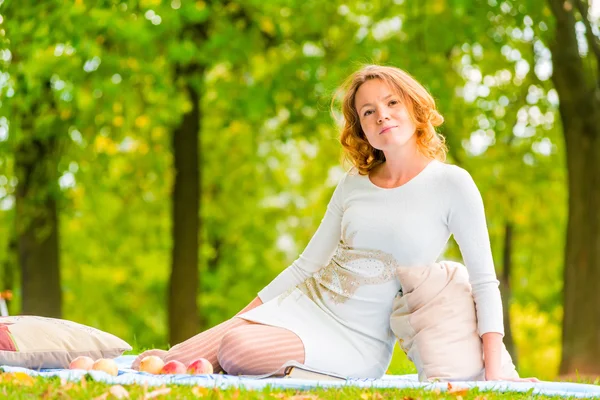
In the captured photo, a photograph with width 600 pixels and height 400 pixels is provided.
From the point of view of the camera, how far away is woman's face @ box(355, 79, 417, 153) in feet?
13.8

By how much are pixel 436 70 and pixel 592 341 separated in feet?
11.2

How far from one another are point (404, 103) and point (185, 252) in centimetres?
720

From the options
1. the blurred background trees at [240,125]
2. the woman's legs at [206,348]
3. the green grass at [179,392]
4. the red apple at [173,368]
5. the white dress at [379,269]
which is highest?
the blurred background trees at [240,125]

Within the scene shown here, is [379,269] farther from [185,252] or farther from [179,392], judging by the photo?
[185,252]

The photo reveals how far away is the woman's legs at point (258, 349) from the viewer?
3975 mm

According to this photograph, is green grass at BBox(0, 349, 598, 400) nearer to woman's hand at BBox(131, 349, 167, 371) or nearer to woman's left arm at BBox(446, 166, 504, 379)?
woman's left arm at BBox(446, 166, 504, 379)

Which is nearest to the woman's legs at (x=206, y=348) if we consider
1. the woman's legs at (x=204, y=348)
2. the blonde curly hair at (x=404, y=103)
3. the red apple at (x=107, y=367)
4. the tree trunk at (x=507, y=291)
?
the woman's legs at (x=204, y=348)

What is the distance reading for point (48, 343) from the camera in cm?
421

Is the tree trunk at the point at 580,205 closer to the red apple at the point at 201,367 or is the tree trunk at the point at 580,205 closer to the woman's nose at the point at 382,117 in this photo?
the woman's nose at the point at 382,117

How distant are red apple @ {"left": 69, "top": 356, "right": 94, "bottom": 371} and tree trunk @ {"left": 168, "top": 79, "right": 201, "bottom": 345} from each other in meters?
6.78

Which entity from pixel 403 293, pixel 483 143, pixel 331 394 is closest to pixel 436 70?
pixel 483 143

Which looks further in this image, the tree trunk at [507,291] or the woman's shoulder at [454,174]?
the tree trunk at [507,291]

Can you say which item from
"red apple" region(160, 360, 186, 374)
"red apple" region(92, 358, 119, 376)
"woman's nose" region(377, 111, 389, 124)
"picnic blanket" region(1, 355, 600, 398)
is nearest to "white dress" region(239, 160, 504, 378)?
"picnic blanket" region(1, 355, 600, 398)

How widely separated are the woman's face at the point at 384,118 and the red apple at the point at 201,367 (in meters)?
1.35
